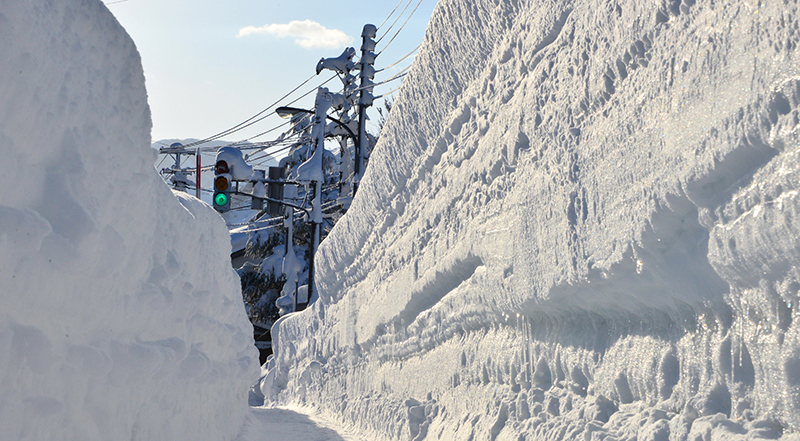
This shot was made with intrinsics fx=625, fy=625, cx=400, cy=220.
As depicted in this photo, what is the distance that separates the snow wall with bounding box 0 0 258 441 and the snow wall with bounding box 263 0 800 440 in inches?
79.6

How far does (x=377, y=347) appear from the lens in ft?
23.3

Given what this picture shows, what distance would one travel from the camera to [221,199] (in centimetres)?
1297

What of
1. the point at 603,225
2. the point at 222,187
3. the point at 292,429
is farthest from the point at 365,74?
the point at 603,225

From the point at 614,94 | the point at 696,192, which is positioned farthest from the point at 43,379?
the point at 614,94

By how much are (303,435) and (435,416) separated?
2256 millimetres

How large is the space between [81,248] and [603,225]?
7.35 feet

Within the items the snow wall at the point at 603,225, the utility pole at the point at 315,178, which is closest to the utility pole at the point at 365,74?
the utility pole at the point at 315,178

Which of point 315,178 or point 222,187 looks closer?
point 222,187

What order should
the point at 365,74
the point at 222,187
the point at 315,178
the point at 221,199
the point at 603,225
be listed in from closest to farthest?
the point at 603,225 → the point at 221,199 → the point at 222,187 → the point at 315,178 → the point at 365,74

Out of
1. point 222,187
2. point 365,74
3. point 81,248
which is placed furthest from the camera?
point 365,74

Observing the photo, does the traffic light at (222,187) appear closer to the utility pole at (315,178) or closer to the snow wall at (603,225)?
the utility pole at (315,178)

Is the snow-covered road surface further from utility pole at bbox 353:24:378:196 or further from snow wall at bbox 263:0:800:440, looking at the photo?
utility pole at bbox 353:24:378:196

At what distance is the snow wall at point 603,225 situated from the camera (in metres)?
2.10

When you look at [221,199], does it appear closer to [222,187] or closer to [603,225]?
[222,187]
